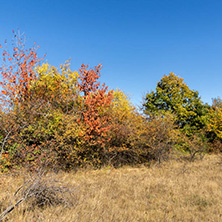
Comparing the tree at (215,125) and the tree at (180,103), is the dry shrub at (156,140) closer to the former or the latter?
the tree at (180,103)

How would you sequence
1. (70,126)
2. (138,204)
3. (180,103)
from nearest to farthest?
(138,204)
(70,126)
(180,103)

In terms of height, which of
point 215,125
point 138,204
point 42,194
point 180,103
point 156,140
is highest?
point 180,103

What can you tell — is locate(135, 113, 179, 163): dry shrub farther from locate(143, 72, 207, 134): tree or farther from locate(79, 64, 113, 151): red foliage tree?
locate(143, 72, 207, 134): tree

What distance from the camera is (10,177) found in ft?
28.5

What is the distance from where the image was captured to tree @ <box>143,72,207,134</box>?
23250mm

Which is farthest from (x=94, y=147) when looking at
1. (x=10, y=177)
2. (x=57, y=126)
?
(x=10, y=177)

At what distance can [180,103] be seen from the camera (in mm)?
23656

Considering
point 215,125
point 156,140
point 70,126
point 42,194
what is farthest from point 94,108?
point 215,125

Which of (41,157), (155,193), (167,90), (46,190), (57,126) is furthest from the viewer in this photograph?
(167,90)

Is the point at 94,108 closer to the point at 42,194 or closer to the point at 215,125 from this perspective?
the point at 42,194

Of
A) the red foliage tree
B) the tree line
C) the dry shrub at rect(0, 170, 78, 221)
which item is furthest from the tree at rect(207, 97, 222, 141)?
the dry shrub at rect(0, 170, 78, 221)

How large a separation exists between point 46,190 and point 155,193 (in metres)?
4.10

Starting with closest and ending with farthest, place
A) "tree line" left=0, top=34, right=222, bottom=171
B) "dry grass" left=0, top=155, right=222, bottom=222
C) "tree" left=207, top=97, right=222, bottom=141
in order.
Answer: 1. "dry grass" left=0, top=155, right=222, bottom=222
2. "tree line" left=0, top=34, right=222, bottom=171
3. "tree" left=207, top=97, right=222, bottom=141

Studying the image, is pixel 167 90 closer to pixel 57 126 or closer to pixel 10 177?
pixel 57 126
